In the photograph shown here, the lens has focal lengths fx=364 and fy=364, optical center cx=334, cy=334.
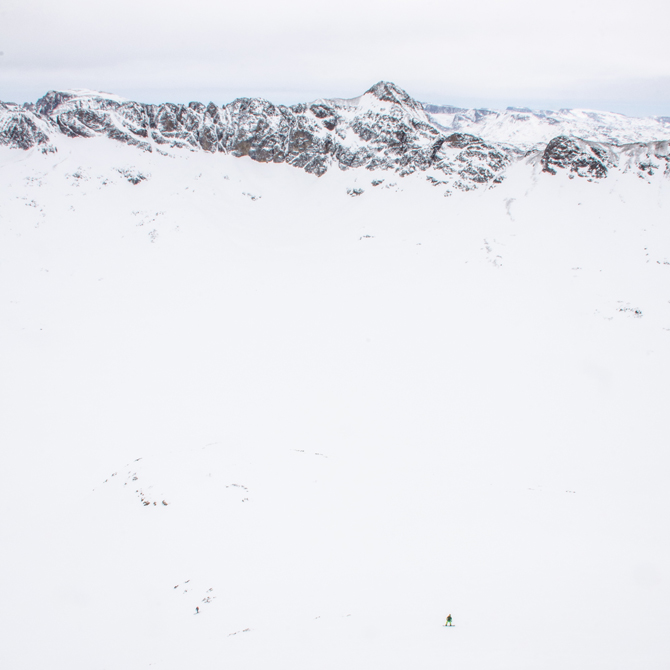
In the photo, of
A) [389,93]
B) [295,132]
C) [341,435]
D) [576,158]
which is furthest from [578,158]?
[341,435]

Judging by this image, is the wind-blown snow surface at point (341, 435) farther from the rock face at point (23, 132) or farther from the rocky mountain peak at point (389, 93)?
the rocky mountain peak at point (389, 93)

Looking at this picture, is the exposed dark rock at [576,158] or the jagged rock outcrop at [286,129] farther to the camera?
the jagged rock outcrop at [286,129]

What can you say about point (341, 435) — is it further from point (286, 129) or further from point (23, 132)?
point (23, 132)

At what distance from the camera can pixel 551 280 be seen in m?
43.9

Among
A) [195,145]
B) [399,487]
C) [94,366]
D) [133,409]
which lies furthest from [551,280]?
[195,145]

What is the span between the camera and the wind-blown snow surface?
14055 millimetres

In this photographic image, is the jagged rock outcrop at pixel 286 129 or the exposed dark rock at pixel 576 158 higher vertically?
the jagged rock outcrop at pixel 286 129

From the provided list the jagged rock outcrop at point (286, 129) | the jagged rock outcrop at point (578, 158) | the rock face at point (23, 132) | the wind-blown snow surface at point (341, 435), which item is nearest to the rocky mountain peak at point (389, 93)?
the jagged rock outcrop at point (286, 129)

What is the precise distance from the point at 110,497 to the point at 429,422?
69.4 ft

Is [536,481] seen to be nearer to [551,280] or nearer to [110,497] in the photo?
[110,497]

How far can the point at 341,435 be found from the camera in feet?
85.5

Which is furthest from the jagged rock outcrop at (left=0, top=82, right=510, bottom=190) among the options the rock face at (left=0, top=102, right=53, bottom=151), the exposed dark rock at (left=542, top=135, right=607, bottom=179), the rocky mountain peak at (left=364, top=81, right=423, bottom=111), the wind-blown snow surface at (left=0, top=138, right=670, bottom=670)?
the wind-blown snow surface at (left=0, top=138, right=670, bottom=670)

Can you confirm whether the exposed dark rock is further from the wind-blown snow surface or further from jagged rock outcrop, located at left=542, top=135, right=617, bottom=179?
the wind-blown snow surface

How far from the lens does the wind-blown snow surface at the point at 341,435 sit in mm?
14055
